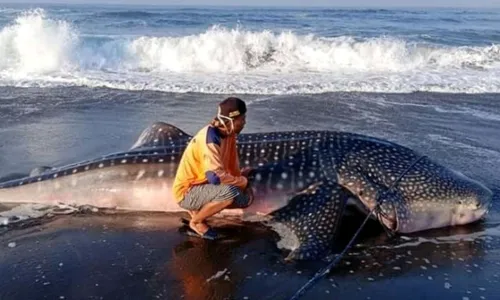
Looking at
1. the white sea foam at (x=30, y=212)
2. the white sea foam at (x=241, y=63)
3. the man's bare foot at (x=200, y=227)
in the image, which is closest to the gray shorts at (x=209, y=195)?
the man's bare foot at (x=200, y=227)

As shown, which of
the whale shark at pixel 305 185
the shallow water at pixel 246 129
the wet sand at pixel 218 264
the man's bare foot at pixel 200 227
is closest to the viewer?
the wet sand at pixel 218 264

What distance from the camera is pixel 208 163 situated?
223 inches

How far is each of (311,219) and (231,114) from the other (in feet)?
4.40

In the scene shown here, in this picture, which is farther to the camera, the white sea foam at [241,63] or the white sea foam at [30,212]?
the white sea foam at [241,63]

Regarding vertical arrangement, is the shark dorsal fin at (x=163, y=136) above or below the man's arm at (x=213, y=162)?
below

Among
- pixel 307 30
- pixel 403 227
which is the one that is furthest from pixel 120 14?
pixel 403 227

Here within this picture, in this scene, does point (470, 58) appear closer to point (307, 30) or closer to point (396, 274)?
point (307, 30)

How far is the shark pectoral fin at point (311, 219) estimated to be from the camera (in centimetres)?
562

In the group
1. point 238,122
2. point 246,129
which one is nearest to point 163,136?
point 238,122

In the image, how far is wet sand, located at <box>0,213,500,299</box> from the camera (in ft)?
16.2

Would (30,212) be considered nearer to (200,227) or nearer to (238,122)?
(200,227)

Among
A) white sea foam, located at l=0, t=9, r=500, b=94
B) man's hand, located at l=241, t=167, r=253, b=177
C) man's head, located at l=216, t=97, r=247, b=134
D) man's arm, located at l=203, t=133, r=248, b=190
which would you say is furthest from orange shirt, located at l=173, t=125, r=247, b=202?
white sea foam, located at l=0, t=9, r=500, b=94

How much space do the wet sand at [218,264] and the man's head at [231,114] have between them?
1.20m

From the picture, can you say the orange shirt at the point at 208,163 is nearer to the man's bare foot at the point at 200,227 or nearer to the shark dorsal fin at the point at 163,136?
the man's bare foot at the point at 200,227
